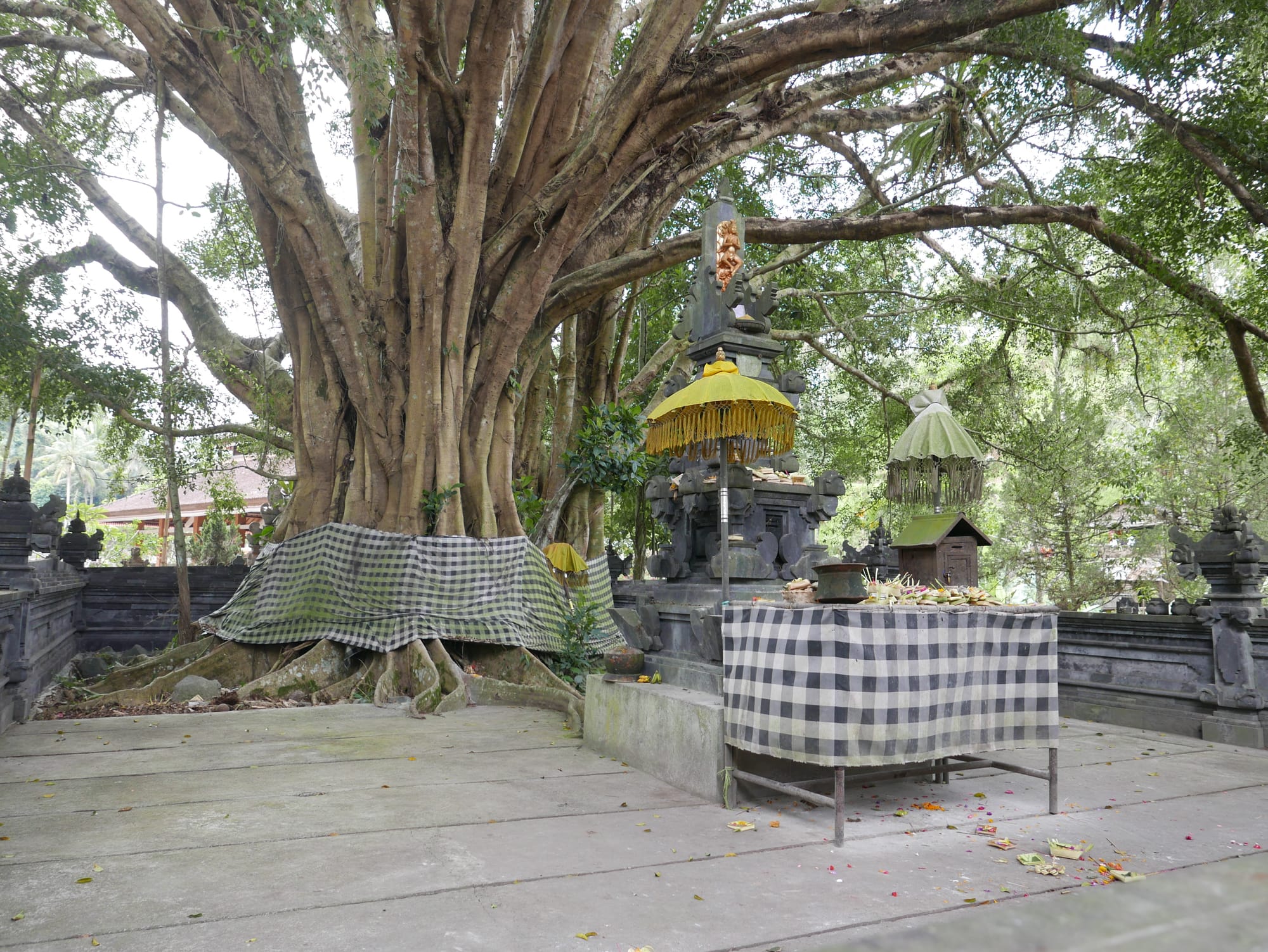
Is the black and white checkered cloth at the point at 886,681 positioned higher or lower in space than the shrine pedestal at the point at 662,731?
higher

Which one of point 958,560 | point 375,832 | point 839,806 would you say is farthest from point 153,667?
point 958,560

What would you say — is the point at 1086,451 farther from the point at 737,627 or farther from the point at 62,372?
the point at 62,372

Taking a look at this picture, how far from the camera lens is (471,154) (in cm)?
829

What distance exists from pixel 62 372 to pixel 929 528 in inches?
441

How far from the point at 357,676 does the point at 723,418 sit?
459 centimetres

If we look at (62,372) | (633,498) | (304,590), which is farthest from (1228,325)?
(62,372)

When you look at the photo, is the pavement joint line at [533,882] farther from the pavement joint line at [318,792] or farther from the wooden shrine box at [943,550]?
the wooden shrine box at [943,550]

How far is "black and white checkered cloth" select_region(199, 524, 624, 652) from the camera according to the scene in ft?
27.4

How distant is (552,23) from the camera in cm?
837

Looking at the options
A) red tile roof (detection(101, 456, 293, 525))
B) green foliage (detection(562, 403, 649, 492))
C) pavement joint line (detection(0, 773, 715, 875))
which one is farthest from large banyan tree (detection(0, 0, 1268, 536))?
red tile roof (detection(101, 456, 293, 525))

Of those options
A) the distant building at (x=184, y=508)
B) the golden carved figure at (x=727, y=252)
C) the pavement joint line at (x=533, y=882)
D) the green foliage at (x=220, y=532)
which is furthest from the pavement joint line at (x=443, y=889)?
the distant building at (x=184, y=508)

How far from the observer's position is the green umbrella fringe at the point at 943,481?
766 centimetres

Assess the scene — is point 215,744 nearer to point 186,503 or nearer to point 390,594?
point 390,594

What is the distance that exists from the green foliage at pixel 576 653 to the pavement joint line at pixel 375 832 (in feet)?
13.9
